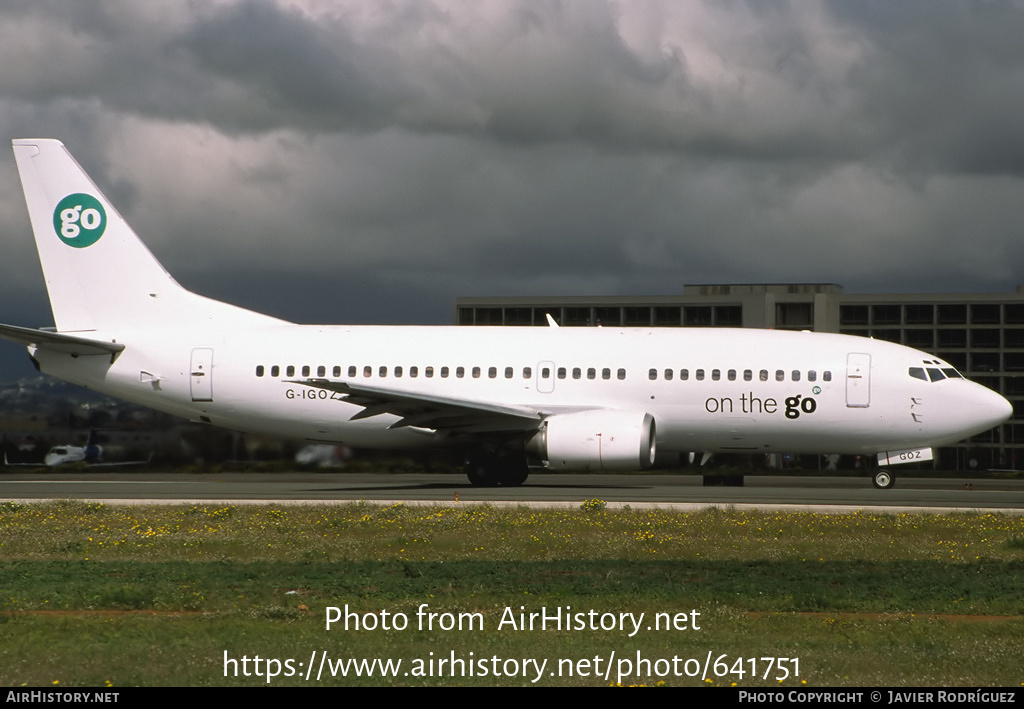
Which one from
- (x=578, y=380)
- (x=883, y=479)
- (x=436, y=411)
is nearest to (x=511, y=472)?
(x=578, y=380)

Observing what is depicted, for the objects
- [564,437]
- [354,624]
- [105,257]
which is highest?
[105,257]

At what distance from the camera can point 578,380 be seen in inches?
1105

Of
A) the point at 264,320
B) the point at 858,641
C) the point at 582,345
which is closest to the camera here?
the point at 858,641

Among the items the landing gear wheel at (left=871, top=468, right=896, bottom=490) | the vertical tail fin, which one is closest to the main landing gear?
the vertical tail fin

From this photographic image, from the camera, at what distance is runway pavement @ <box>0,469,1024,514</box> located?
2242 centimetres

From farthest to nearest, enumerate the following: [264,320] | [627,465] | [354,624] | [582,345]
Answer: [264,320]
[582,345]
[627,465]
[354,624]

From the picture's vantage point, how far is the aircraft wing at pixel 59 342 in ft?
90.7

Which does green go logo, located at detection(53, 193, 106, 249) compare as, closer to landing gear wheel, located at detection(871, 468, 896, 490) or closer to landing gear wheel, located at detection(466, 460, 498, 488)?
landing gear wheel, located at detection(466, 460, 498, 488)

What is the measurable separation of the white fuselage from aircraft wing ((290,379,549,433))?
34.3 inches

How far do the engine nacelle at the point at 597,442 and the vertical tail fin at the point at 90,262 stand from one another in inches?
344

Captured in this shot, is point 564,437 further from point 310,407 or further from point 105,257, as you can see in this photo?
point 105,257

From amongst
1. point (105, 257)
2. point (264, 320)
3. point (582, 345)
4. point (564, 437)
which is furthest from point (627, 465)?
point (105, 257)

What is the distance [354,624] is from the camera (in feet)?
32.6

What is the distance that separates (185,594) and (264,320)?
64.8 feet
